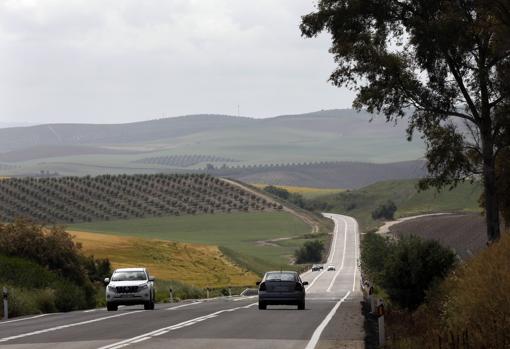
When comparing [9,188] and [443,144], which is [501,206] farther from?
[9,188]

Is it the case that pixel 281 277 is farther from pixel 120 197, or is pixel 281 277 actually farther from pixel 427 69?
pixel 120 197

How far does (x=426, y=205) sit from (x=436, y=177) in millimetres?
150614

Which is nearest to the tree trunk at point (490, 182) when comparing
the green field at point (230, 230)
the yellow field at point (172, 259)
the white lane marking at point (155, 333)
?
the white lane marking at point (155, 333)

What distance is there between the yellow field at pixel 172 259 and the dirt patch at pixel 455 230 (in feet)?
58.9

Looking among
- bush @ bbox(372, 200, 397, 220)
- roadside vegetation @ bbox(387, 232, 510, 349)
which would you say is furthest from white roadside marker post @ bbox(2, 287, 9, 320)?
bush @ bbox(372, 200, 397, 220)

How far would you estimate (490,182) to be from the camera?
40.2 m

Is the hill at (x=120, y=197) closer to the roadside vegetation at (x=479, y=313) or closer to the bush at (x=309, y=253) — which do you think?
the bush at (x=309, y=253)

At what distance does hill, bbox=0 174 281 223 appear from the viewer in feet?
525

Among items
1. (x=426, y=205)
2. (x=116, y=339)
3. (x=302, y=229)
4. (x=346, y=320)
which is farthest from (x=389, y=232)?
(x=116, y=339)

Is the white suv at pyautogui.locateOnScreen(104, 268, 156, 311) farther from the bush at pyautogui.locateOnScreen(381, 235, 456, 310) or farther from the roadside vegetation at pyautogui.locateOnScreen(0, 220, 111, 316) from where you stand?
the bush at pyautogui.locateOnScreen(381, 235, 456, 310)

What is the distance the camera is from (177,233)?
149m

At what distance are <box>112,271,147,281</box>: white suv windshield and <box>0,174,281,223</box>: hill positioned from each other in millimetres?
108956

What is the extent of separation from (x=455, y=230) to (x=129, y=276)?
253 ft

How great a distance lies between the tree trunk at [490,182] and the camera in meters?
39.9
